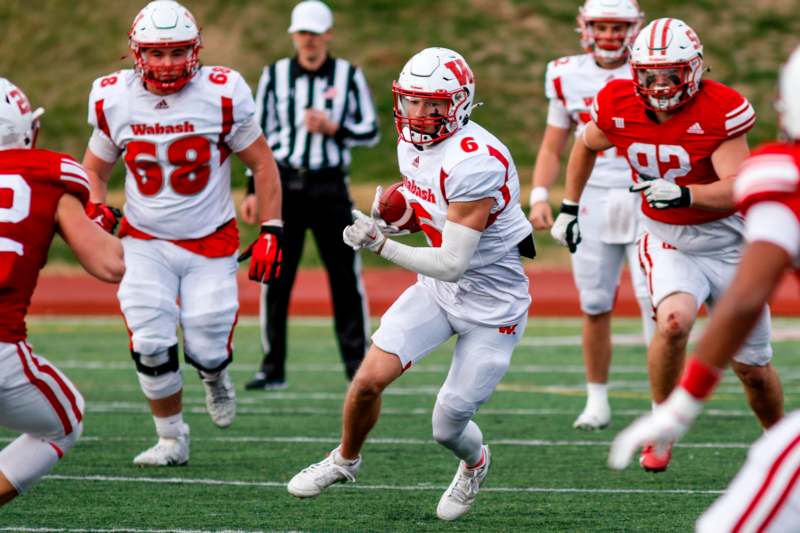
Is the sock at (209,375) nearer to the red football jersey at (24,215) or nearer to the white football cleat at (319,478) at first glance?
the white football cleat at (319,478)

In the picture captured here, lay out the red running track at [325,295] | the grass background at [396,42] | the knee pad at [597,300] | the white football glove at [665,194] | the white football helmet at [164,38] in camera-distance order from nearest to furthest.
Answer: the white football glove at [665,194] < the white football helmet at [164,38] < the knee pad at [597,300] < the red running track at [325,295] < the grass background at [396,42]

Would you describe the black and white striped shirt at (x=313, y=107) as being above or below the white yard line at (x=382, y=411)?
above

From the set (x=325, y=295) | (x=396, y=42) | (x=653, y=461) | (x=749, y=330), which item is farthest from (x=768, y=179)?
(x=396, y=42)

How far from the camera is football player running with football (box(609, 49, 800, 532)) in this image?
2.72 metres

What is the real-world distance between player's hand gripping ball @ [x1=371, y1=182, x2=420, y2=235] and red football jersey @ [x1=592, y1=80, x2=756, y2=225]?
98cm

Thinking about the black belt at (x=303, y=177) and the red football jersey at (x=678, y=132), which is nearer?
the red football jersey at (x=678, y=132)

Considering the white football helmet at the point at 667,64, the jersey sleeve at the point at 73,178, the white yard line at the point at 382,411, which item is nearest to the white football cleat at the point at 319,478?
the jersey sleeve at the point at 73,178

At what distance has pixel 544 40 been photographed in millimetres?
22641

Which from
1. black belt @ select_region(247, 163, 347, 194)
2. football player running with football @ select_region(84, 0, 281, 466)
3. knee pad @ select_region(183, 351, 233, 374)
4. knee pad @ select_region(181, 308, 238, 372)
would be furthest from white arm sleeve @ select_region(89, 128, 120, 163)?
black belt @ select_region(247, 163, 347, 194)

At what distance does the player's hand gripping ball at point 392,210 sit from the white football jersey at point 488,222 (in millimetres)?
29

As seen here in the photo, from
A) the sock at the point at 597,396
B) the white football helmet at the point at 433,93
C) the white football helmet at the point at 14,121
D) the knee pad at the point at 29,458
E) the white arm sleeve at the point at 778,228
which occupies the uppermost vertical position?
the white arm sleeve at the point at 778,228

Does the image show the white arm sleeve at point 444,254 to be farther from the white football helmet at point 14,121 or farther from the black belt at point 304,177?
the black belt at point 304,177

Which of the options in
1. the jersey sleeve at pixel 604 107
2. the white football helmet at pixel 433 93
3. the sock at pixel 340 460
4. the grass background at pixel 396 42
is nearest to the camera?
the white football helmet at pixel 433 93

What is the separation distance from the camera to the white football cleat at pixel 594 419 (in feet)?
21.6
